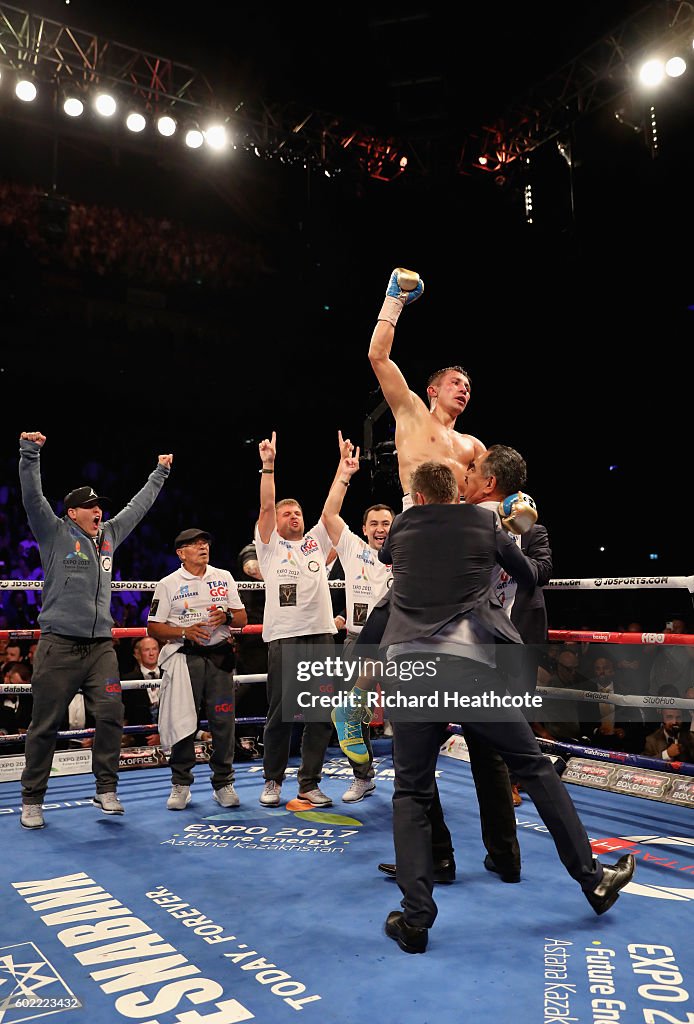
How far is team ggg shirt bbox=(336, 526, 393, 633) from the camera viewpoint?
12.9 feet

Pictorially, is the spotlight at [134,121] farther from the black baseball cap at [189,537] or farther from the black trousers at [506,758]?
the black trousers at [506,758]

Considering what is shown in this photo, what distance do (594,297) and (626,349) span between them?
0.71 metres

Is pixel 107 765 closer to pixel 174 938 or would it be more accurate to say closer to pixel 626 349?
pixel 174 938

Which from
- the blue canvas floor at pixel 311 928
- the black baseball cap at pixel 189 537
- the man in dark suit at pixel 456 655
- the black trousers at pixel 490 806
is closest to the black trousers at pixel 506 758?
the man in dark suit at pixel 456 655

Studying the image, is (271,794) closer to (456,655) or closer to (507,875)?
(507,875)

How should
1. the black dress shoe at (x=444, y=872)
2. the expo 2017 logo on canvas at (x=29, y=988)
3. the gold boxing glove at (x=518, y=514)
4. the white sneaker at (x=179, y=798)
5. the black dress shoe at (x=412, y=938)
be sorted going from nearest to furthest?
the expo 2017 logo on canvas at (x=29, y=988) < the black dress shoe at (x=412, y=938) < the gold boxing glove at (x=518, y=514) < the black dress shoe at (x=444, y=872) < the white sneaker at (x=179, y=798)

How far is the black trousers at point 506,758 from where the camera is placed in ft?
6.63

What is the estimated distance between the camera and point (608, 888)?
2.13 meters

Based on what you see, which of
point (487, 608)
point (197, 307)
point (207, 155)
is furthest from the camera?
point (197, 307)

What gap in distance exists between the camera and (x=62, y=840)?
9.84 feet

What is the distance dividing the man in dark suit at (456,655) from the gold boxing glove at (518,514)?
137 mm

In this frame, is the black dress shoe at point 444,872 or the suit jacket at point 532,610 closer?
the black dress shoe at point 444,872

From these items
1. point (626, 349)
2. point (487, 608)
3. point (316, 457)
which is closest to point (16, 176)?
point (316, 457)

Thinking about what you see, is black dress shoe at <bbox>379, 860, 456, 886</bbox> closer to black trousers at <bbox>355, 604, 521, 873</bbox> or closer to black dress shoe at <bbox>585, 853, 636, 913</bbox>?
black trousers at <bbox>355, 604, 521, 873</bbox>
